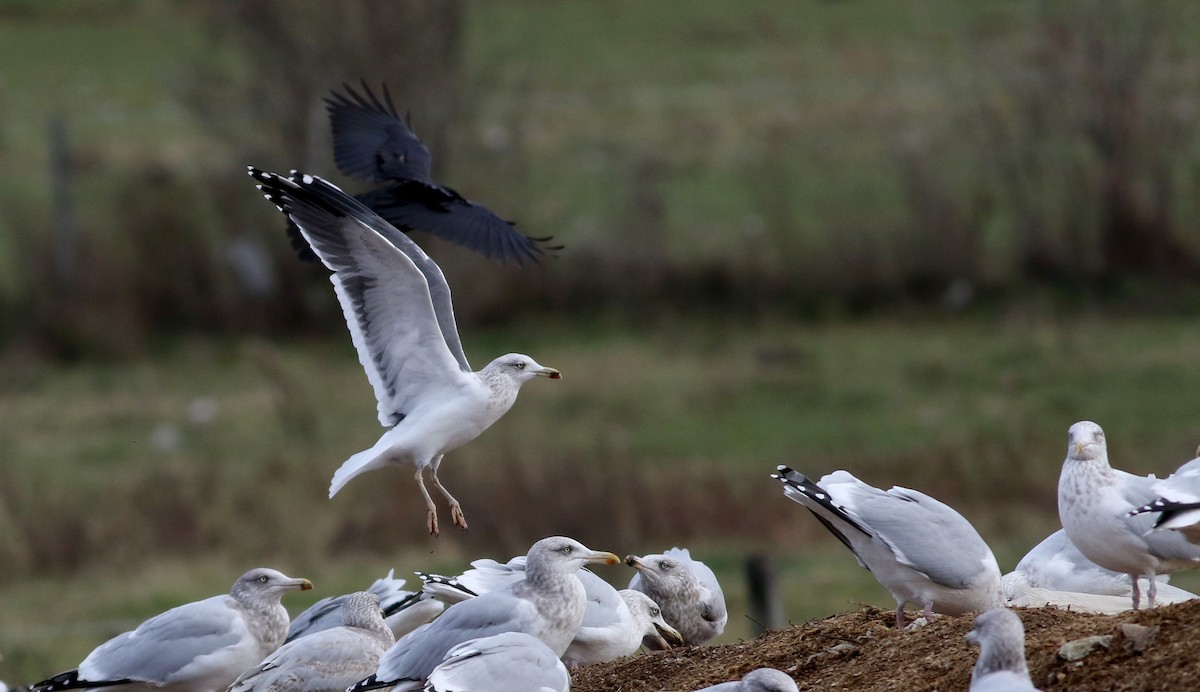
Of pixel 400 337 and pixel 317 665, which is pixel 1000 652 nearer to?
pixel 317 665

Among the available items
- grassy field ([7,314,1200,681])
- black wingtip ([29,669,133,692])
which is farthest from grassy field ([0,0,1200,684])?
black wingtip ([29,669,133,692])

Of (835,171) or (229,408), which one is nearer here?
(229,408)

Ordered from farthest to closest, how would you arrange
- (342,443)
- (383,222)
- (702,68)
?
(702,68) → (342,443) → (383,222)

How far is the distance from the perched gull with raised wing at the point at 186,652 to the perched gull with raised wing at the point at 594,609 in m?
0.75

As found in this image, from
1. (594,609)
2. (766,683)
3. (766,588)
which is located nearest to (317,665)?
(594,609)

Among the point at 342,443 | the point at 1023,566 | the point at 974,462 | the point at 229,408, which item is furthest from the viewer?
the point at 229,408

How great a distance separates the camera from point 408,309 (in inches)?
279

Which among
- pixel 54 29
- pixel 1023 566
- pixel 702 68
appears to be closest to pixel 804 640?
pixel 1023 566

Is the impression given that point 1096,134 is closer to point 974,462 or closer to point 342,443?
point 974,462

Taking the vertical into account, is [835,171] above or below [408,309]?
above

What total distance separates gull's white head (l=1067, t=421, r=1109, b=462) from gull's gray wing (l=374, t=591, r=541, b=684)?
1.90 metres

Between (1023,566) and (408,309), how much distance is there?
268 centimetres

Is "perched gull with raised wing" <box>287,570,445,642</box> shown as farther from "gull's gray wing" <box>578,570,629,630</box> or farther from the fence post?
the fence post

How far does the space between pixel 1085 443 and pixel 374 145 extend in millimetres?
3365
